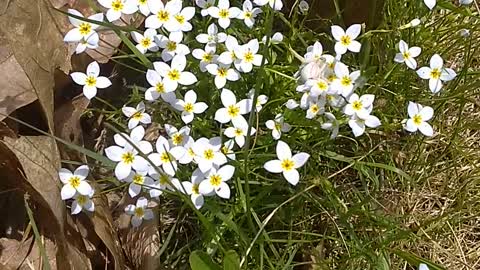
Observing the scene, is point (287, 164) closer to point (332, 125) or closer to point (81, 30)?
point (332, 125)

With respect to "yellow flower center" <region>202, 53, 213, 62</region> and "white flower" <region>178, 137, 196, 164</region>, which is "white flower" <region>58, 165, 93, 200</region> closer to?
"white flower" <region>178, 137, 196, 164</region>

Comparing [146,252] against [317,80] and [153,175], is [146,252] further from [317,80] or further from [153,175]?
[317,80]

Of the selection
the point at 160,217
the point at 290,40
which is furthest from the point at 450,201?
the point at 160,217

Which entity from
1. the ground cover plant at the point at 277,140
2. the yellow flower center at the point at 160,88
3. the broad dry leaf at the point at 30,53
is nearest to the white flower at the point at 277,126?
the ground cover plant at the point at 277,140

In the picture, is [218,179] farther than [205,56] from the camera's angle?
No

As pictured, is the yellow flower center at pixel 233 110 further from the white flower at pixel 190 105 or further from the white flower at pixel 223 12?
the white flower at pixel 223 12

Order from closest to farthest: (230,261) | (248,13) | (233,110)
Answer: (230,261) → (233,110) → (248,13)

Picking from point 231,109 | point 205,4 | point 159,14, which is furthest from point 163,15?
point 231,109
